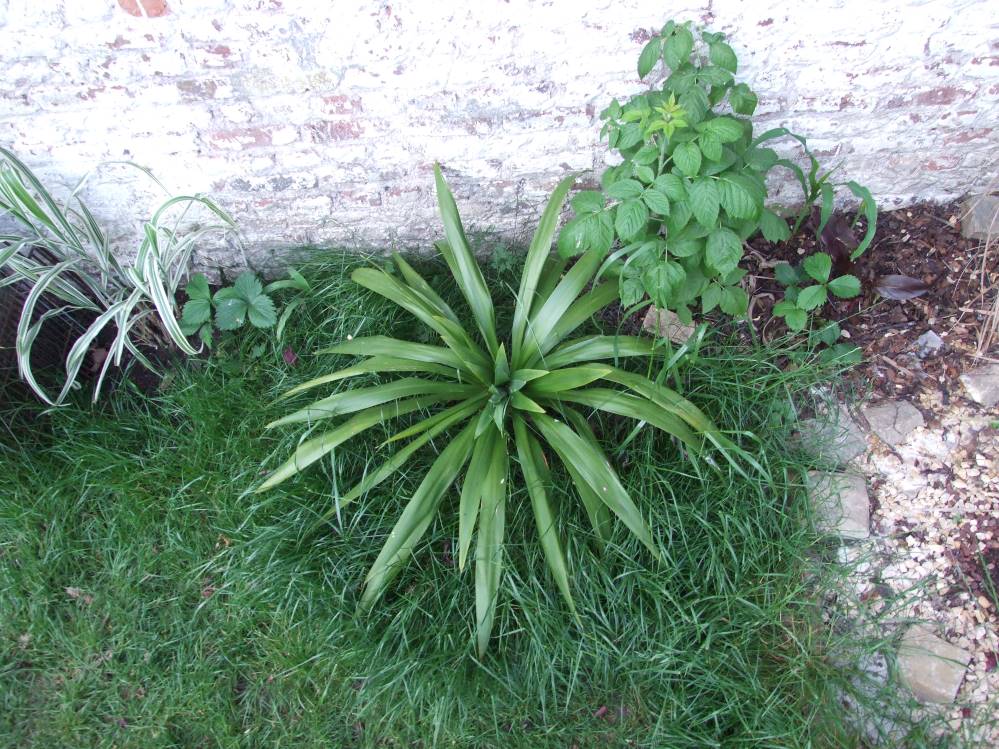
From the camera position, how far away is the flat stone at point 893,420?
2326 millimetres

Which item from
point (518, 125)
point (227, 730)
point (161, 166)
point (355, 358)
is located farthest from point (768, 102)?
point (227, 730)

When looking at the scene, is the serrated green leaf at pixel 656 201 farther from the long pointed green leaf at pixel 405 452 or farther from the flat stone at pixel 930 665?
the flat stone at pixel 930 665

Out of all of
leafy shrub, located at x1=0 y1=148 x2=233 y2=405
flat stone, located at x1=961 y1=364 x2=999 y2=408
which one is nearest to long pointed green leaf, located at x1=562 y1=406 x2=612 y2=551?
flat stone, located at x1=961 y1=364 x2=999 y2=408

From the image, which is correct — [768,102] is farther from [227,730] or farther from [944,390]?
[227,730]

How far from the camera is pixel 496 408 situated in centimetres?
217

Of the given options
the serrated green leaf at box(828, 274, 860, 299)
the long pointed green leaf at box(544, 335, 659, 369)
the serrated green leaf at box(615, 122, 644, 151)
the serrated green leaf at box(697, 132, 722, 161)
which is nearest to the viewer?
the serrated green leaf at box(697, 132, 722, 161)

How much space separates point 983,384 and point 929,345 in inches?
8.5

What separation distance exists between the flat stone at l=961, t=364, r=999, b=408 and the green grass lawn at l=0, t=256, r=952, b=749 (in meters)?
0.58

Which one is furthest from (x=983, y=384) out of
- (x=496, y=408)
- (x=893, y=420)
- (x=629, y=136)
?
(x=496, y=408)

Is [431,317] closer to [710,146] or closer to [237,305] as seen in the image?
[237,305]

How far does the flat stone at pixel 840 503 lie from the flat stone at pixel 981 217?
114 centimetres

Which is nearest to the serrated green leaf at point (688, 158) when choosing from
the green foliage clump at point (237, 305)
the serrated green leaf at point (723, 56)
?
the serrated green leaf at point (723, 56)

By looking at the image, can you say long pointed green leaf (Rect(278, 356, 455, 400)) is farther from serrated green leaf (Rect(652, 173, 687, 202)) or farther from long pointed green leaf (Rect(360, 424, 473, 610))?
serrated green leaf (Rect(652, 173, 687, 202))

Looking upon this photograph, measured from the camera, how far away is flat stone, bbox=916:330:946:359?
244cm
